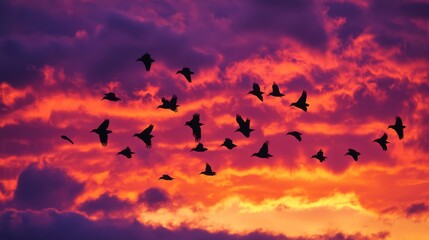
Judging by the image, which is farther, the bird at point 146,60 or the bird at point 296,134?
the bird at point 296,134

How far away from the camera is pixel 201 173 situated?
85188 mm

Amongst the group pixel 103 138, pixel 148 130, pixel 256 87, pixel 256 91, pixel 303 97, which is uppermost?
pixel 256 87

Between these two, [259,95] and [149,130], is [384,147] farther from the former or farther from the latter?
[149,130]

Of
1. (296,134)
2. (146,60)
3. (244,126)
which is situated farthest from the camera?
(296,134)

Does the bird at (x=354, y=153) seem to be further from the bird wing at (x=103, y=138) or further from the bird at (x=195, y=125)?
the bird wing at (x=103, y=138)

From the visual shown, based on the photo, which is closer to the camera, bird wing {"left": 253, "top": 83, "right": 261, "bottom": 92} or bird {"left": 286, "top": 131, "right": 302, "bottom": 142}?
bird wing {"left": 253, "top": 83, "right": 261, "bottom": 92}

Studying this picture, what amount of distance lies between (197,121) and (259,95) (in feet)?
20.6

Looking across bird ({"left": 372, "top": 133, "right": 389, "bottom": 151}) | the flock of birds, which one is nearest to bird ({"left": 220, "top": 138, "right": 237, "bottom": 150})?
the flock of birds

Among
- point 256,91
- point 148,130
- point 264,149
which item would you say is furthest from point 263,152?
point 148,130

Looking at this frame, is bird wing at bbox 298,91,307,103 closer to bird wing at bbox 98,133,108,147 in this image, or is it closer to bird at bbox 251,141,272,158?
bird at bbox 251,141,272,158

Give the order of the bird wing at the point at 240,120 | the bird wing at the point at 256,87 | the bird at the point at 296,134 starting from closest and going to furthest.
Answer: the bird wing at the point at 240,120, the bird wing at the point at 256,87, the bird at the point at 296,134

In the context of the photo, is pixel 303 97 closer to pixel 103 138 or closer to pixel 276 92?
pixel 276 92

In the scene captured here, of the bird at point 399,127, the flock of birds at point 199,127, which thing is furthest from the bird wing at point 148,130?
the bird at point 399,127

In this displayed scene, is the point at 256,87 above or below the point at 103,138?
above
